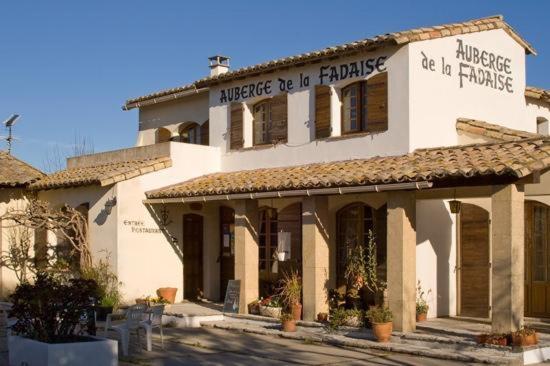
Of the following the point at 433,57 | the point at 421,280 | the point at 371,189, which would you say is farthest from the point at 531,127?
the point at 371,189

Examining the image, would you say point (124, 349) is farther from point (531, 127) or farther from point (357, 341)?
point (531, 127)

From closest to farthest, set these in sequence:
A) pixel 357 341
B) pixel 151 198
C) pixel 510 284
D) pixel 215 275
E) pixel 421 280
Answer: pixel 510 284 → pixel 357 341 → pixel 421 280 → pixel 151 198 → pixel 215 275

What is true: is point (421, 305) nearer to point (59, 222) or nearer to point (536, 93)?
point (536, 93)

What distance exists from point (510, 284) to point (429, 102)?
16.8 feet

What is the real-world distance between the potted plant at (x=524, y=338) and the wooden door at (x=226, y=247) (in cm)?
940

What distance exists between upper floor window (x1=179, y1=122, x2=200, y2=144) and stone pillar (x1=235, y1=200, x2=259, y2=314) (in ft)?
19.6

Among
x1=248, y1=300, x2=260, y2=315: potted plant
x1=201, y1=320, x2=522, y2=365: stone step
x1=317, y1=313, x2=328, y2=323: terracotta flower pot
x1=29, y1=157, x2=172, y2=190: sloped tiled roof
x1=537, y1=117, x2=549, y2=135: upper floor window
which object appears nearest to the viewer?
x1=201, y1=320, x2=522, y2=365: stone step

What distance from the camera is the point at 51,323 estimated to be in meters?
10.6

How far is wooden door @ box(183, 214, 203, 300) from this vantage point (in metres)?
19.5

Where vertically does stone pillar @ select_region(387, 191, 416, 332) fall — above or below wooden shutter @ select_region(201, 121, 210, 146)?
below

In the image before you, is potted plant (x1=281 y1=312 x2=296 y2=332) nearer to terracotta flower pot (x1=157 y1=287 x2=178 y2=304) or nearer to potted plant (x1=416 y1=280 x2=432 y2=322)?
potted plant (x1=416 y1=280 x2=432 y2=322)

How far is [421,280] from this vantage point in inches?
598

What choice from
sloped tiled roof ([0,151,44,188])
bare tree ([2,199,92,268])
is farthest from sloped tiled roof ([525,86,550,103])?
sloped tiled roof ([0,151,44,188])

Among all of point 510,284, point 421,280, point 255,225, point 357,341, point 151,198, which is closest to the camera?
point 510,284
